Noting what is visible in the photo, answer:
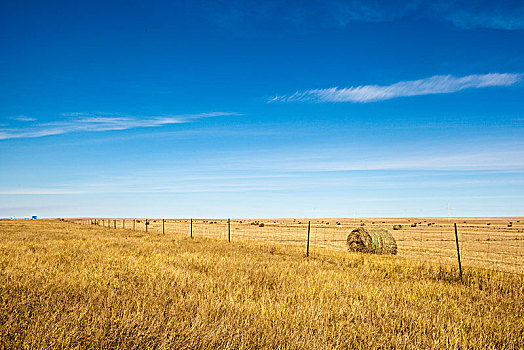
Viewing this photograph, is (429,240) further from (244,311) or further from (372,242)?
(244,311)

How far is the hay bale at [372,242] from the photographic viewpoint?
18.2m

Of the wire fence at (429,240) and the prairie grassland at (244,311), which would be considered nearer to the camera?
the prairie grassland at (244,311)

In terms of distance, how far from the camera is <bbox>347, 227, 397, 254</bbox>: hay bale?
18156 millimetres

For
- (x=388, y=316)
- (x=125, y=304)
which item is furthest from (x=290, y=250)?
(x=125, y=304)

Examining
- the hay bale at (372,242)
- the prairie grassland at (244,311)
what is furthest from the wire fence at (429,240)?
the prairie grassland at (244,311)

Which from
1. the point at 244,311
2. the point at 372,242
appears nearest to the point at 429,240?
the point at 372,242

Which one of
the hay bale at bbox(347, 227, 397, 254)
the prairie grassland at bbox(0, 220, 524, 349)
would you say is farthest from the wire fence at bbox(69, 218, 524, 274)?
the prairie grassland at bbox(0, 220, 524, 349)

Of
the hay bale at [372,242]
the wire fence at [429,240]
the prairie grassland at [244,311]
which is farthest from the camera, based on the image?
the hay bale at [372,242]

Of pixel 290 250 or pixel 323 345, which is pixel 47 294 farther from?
pixel 290 250

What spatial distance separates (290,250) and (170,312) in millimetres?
10273

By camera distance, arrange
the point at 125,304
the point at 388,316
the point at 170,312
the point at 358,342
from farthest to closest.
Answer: the point at 388,316 < the point at 125,304 < the point at 170,312 < the point at 358,342

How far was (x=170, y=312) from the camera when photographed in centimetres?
444

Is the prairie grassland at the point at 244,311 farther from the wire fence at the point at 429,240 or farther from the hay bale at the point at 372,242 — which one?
the hay bale at the point at 372,242

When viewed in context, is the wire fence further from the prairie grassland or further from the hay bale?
the prairie grassland
